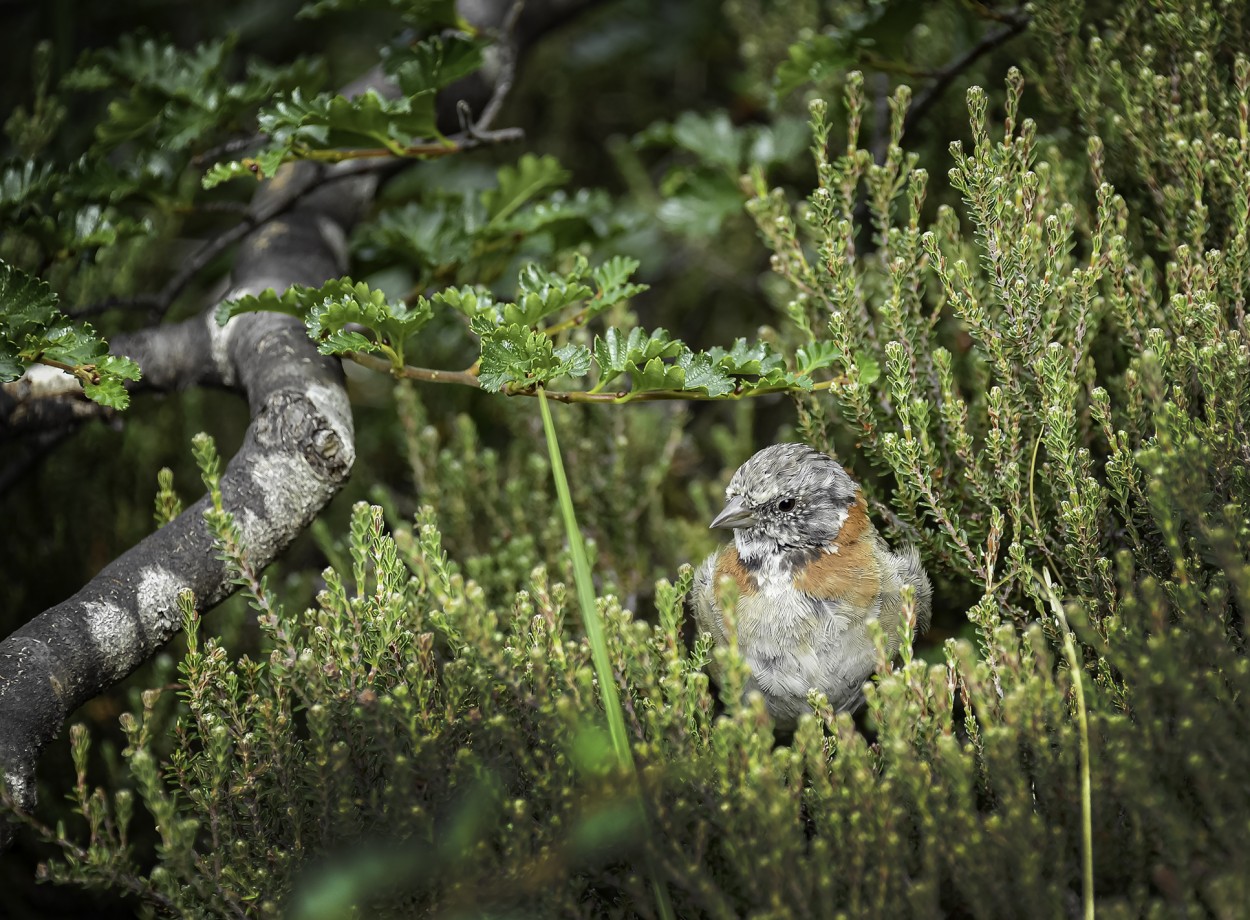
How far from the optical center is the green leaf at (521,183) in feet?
10.0

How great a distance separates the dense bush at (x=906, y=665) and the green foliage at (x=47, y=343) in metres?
0.33

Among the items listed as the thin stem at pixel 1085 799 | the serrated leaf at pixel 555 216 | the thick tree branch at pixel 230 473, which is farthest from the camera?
the serrated leaf at pixel 555 216

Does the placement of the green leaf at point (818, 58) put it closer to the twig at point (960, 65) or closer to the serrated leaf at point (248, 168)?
the twig at point (960, 65)

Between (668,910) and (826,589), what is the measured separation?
3.69 feet

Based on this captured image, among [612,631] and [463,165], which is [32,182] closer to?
[612,631]

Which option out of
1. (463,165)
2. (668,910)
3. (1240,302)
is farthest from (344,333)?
(463,165)

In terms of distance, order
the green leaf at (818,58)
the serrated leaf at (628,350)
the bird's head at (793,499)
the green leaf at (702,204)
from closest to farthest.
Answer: the serrated leaf at (628,350) → the bird's head at (793,499) → the green leaf at (818,58) → the green leaf at (702,204)

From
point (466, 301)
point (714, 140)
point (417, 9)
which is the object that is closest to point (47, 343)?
point (466, 301)

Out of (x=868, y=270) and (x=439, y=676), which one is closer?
(x=439, y=676)

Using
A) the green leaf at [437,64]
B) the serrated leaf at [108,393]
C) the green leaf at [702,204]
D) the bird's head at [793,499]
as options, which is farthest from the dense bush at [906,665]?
the green leaf at [437,64]

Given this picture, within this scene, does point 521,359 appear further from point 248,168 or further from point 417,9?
point 417,9

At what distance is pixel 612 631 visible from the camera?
206 cm

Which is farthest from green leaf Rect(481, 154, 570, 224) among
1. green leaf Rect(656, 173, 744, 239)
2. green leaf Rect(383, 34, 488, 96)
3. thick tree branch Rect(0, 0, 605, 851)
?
green leaf Rect(656, 173, 744, 239)

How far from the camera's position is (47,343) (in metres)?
2.12
